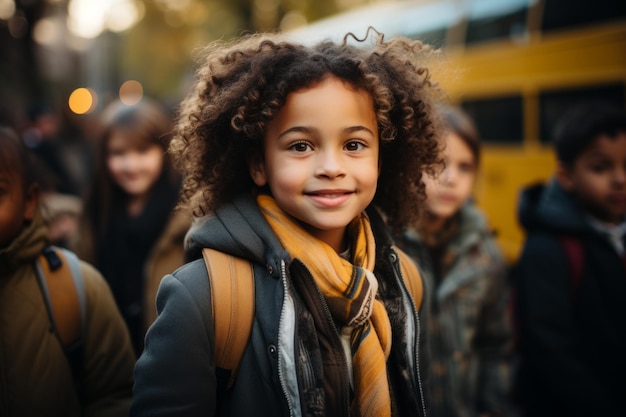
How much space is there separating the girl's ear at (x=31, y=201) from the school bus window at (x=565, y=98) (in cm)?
556

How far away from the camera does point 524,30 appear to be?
716 cm

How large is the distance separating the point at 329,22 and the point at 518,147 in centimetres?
594

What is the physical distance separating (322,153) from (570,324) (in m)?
1.89

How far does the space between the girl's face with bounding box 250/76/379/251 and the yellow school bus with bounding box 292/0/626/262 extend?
4915mm

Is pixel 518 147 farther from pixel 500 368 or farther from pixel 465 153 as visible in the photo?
pixel 500 368

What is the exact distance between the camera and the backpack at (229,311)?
170 cm

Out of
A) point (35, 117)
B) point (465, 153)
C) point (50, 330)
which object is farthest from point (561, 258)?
point (35, 117)

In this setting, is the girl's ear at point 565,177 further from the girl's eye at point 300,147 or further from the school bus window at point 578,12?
the school bus window at point 578,12

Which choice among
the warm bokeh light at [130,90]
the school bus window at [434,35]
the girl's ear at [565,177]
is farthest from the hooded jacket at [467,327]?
the warm bokeh light at [130,90]

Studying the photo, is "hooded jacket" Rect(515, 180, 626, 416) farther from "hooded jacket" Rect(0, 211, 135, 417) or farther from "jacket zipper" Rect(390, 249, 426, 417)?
"hooded jacket" Rect(0, 211, 135, 417)

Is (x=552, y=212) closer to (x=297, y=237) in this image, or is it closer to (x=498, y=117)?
(x=297, y=237)

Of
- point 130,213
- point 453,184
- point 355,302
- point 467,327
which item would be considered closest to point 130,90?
point 130,213

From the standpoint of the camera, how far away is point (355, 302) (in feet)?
5.75

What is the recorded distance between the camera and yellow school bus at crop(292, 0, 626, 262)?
20.4 ft
